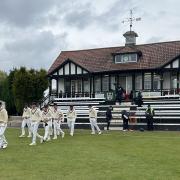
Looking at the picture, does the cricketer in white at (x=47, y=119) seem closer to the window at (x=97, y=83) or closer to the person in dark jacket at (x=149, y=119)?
the person in dark jacket at (x=149, y=119)

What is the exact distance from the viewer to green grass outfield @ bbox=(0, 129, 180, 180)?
14.0 meters

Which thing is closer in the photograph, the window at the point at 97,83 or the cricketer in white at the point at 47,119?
the cricketer in white at the point at 47,119

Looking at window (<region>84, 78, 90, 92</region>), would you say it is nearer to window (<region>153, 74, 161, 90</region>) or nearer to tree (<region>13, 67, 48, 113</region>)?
tree (<region>13, 67, 48, 113</region>)

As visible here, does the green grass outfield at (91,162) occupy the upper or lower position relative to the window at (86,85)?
lower

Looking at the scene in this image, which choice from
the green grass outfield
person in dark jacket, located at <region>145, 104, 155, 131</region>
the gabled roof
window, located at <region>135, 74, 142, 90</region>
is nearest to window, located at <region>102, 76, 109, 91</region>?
the gabled roof

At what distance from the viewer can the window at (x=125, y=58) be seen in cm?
5463

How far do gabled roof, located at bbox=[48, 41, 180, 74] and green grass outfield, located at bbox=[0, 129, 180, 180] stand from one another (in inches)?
1189

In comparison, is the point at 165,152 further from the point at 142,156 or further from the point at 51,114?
the point at 51,114

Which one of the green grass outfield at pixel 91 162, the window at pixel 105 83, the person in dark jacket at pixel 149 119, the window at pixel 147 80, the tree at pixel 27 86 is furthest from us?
the window at pixel 105 83

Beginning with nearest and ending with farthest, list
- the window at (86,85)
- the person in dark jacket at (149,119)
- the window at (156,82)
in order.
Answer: the person in dark jacket at (149,119)
the window at (156,82)
the window at (86,85)

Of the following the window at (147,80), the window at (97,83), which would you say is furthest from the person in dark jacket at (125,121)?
the window at (97,83)

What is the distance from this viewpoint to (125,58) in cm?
5528

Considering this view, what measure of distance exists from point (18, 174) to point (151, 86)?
1554 inches

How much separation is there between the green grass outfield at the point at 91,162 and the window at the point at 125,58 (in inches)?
1255
